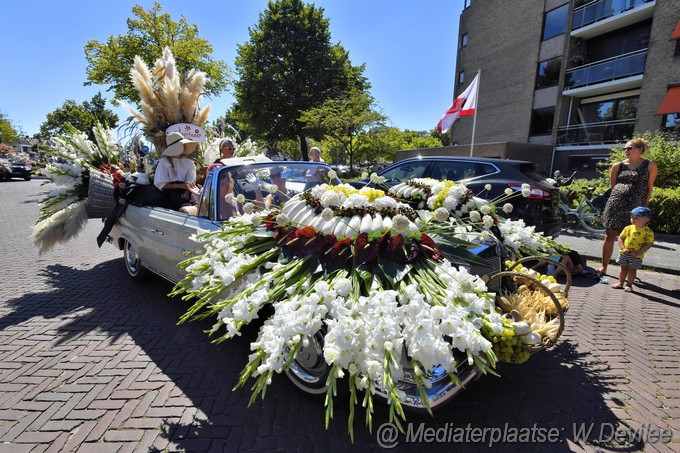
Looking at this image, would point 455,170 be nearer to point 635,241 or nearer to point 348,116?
point 635,241

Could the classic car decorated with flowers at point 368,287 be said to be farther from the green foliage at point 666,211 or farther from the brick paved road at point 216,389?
the green foliage at point 666,211

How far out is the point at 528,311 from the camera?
220cm

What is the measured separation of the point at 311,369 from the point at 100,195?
4.20 metres

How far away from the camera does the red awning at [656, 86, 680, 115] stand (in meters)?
14.5

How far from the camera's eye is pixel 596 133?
1808 centimetres

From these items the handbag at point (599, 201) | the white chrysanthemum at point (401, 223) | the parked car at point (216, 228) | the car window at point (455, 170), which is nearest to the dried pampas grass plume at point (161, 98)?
the parked car at point (216, 228)

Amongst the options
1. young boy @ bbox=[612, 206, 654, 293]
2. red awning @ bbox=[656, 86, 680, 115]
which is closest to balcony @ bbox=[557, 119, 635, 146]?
red awning @ bbox=[656, 86, 680, 115]

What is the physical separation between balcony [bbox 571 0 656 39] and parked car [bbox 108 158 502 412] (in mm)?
21075

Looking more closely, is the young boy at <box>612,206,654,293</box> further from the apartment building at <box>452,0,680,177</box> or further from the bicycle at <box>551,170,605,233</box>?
the apartment building at <box>452,0,680,177</box>

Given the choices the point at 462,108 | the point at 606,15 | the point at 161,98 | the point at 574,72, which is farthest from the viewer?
the point at 574,72

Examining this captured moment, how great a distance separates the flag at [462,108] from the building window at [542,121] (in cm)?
1163

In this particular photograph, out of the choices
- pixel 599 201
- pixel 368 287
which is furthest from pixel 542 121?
pixel 368 287

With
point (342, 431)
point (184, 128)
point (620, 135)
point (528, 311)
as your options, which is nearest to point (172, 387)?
point (342, 431)

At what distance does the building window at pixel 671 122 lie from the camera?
14.8m
